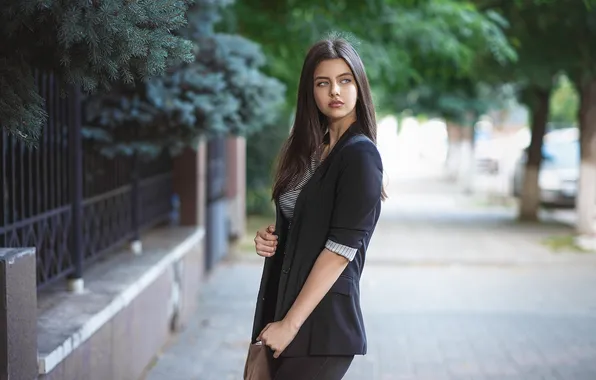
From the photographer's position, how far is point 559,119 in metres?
42.4

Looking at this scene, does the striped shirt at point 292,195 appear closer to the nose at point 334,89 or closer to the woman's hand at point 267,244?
the woman's hand at point 267,244

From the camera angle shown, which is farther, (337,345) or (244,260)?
(244,260)

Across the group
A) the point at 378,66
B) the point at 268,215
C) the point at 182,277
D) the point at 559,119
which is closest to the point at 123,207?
the point at 182,277

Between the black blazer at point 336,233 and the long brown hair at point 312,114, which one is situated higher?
the long brown hair at point 312,114

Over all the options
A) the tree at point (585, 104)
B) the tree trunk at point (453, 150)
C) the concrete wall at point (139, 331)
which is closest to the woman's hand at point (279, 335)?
the concrete wall at point (139, 331)

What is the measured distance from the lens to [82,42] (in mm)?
3590

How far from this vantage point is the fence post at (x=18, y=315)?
3.99m

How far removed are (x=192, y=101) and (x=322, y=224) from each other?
4.84m

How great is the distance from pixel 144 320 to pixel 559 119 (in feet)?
123

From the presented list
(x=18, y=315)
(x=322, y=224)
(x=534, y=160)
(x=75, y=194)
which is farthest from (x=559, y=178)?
(x=322, y=224)

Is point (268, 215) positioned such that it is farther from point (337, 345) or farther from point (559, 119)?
point (559, 119)

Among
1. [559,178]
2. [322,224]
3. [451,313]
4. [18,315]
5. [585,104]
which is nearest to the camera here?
[322,224]

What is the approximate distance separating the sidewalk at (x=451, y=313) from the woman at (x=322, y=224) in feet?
12.6

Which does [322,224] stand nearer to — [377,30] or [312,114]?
[312,114]
